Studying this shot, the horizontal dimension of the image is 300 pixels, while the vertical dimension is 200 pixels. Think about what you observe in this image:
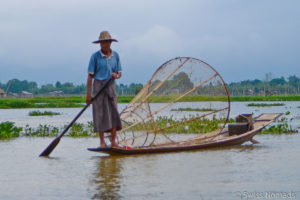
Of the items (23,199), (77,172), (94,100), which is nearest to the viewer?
(23,199)

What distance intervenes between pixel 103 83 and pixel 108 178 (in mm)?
1838

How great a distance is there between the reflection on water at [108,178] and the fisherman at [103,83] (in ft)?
1.38

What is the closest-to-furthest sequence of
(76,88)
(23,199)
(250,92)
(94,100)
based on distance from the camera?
(23,199), (94,100), (250,92), (76,88)

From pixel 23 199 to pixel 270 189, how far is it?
2221 mm

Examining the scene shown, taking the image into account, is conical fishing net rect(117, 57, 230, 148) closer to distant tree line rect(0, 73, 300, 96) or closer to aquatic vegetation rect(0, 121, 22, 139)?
aquatic vegetation rect(0, 121, 22, 139)

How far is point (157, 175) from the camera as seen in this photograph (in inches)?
220

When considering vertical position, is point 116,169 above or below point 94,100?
below

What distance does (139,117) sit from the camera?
760 cm

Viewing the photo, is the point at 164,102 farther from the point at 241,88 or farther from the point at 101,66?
the point at 241,88

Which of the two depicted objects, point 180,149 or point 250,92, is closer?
point 180,149

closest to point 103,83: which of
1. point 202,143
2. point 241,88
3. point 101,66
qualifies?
point 101,66

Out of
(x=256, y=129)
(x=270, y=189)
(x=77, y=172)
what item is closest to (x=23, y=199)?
(x=77, y=172)

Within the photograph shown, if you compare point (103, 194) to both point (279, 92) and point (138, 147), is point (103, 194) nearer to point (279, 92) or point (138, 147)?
point (138, 147)

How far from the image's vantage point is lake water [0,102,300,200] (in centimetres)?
465
